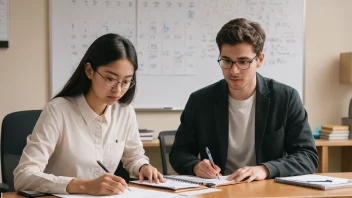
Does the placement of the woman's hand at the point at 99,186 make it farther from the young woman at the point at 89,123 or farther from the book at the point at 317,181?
the book at the point at 317,181

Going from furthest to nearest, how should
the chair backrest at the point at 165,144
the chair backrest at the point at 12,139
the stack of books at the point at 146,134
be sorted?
the stack of books at the point at 146,134
the chair backrest at the point at 165,144
the chair backrest at the point at 12,139

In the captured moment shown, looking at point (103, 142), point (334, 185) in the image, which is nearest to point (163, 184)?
point (103, 142)

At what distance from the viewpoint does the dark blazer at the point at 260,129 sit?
2.43m

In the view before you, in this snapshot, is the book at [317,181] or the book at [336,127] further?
the book at [336,127]

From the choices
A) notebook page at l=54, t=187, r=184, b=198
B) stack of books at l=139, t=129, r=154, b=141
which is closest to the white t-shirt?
notebook page at l=54, t=187, r=184, b=198

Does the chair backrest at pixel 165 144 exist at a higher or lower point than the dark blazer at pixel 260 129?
lower

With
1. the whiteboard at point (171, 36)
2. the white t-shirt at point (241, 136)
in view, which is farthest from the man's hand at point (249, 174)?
the whiteboard at point (171, 36)

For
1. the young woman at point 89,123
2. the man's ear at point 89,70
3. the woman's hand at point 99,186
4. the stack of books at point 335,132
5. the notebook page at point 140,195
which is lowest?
the stack of books at point 335,132

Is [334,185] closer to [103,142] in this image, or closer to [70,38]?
[103,142]

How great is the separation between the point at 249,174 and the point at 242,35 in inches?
24.5

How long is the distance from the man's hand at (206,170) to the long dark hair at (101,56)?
1.53 ft

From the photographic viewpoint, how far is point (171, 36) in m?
4.19

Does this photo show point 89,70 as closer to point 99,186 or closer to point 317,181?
point 99,186

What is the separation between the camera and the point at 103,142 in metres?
2.19
